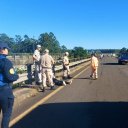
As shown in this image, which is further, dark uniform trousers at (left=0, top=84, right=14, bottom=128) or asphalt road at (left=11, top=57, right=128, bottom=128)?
asphalt road at (left=11, top=57, right=128, bottom=128)

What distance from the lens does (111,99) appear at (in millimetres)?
14797

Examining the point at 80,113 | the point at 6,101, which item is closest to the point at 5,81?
the point at 6,101

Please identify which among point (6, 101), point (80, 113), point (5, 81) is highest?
point (5, 81)

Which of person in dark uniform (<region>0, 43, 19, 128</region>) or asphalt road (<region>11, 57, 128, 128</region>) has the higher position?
person in dark uniform (<region>0, 43, 19, 128</region>)

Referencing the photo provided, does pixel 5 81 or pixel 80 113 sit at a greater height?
pixel 5 81

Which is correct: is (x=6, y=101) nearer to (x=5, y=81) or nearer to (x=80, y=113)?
(x=5, y=81)

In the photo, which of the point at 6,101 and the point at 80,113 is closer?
the point at 6,101

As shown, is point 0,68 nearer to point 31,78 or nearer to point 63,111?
point 63,111

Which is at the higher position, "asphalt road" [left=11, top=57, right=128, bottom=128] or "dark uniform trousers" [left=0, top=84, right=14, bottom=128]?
"dark uniform trousers" [left=0, top=84, right=14, bottom=128]

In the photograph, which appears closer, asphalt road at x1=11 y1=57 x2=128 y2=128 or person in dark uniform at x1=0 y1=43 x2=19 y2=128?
person in dark uniform at x1=0 y1=43 x2=19 y2=128

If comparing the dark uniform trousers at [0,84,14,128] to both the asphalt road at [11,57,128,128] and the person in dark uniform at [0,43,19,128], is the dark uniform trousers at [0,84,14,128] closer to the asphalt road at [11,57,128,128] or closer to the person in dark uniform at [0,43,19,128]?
the person in dark uniform at [0,43,19,128]

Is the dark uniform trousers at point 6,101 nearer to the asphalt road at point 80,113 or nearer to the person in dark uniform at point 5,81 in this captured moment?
the person in dark uniform at point 5,81

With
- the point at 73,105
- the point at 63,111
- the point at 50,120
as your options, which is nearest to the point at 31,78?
the point at 73,105

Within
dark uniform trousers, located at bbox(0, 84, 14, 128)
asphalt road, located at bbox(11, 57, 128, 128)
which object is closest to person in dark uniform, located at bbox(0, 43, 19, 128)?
dark uniform trousers, located at bbox(0, 84, 14, 128)
